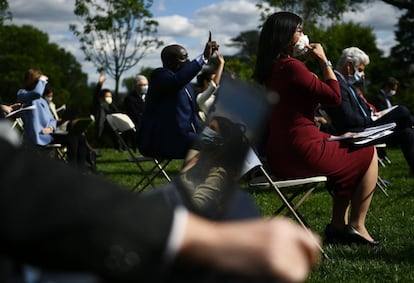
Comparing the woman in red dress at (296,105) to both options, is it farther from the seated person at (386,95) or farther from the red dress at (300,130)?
the seated person at (386,95)

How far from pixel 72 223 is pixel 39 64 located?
2623 inches

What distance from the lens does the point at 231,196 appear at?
117 cm

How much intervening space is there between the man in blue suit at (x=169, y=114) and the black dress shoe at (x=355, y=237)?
2003 millimetres

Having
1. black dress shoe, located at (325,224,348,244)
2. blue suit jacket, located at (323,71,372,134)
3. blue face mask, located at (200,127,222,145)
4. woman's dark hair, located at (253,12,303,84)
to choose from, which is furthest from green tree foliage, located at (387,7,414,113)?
blue face mask, located at (200,127,222,145)

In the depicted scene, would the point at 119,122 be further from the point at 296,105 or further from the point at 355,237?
the point at 296,105

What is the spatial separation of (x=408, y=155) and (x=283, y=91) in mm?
2839

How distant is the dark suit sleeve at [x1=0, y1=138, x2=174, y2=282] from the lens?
0.81 meters

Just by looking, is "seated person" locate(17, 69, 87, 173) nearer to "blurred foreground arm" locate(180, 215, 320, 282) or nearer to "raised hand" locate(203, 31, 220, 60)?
"raised hand" locate(203, 31, 220, 60)

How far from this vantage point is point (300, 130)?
5289 millimetres

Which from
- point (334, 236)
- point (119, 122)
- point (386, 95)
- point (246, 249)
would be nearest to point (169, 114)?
point (119, 122)

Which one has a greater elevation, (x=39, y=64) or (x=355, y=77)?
(x=355, y=77)

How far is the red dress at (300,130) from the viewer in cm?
517

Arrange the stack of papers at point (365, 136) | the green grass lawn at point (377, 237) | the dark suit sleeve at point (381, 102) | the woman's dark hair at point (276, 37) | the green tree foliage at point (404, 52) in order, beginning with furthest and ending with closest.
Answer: the green tree foliage at point (404, 52) < the dark suit sleeve at point (381, 102) < the stack of papers at point (365, 136) < the woman's dark hair at point (276, 37) < the green grass lawn at point (377, 237)

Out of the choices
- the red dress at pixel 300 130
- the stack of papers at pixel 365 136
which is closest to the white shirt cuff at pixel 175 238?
the red dress at pixel 300 130
